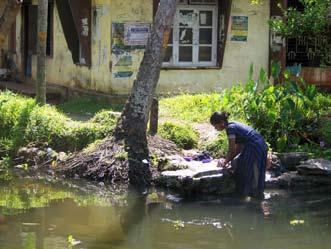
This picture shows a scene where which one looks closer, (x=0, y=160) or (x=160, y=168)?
(x=160, y=168)

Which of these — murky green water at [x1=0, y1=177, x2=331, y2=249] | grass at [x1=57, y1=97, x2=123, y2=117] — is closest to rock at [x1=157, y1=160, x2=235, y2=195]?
murky green water at [x1=0, y1=177, x2=331, y2=249]

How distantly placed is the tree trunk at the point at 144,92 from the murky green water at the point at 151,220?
1177 mm

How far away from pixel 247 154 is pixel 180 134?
262 cm

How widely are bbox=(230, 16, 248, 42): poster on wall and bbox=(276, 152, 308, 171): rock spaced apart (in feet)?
19.9

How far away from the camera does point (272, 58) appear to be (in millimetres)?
16531

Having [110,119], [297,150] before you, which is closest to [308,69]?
[297,150]

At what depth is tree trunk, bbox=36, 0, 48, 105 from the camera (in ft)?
40.9

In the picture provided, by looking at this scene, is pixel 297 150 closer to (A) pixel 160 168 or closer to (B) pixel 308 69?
(A) pixel 160 168

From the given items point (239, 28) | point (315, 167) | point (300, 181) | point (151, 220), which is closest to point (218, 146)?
point (300, 181)

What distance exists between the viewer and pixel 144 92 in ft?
35.8

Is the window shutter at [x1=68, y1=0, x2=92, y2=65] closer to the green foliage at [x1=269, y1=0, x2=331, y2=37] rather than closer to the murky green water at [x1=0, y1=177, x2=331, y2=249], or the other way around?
the green foliage at [x1=269, y1=0, x2=331, y2=37]

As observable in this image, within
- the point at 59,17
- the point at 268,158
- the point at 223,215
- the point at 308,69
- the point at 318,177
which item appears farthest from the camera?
the point at 59,17

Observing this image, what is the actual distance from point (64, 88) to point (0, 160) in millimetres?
6089

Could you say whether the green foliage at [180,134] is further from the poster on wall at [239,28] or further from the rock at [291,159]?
the poster on wall at [239,28]
